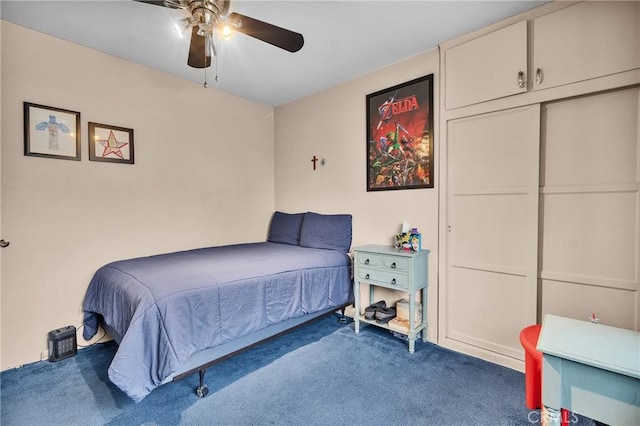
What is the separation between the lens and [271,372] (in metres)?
2.08

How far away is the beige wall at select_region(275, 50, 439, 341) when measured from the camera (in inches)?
101

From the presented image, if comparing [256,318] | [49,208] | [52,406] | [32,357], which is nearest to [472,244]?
[256,318]

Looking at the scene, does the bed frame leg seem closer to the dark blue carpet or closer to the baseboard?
the dark blue carpet

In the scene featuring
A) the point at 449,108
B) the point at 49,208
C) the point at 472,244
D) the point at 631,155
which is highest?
the point at 449,108

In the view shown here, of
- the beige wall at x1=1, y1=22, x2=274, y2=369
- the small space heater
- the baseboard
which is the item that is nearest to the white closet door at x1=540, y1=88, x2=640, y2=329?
the baseboard

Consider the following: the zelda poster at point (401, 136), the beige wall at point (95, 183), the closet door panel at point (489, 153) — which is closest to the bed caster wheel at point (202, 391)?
the beige wall at point (95, 183)

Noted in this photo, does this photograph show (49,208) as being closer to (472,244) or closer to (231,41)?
(231,41)

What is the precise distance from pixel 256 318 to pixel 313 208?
172 centimetres

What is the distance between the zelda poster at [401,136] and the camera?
2.54 meters

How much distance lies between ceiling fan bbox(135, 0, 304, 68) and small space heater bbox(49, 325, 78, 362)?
2314mm

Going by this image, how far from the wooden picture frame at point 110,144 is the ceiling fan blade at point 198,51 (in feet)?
3.95

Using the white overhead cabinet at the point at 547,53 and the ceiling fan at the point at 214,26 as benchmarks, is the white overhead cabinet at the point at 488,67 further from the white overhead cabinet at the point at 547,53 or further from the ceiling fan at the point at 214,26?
the ceiling fan at the point at 214,26

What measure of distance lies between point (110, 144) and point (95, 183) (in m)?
0.38

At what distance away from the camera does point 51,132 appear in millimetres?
2301
